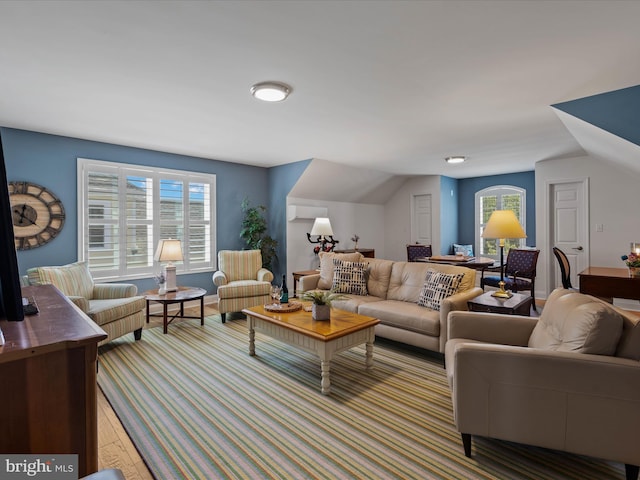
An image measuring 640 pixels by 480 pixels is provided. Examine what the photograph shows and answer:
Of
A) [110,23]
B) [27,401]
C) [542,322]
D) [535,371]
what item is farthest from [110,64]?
[542,322]

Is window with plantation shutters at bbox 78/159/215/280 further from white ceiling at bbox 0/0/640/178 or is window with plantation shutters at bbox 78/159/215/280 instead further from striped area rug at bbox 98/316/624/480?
striped area rug at bbox 98/316/624/480

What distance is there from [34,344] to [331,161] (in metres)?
5.07

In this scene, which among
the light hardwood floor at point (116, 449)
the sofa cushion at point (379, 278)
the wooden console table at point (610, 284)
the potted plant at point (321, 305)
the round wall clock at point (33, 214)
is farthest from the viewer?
the sofa cushion at point (379, 278)

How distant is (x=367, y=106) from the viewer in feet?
10.6

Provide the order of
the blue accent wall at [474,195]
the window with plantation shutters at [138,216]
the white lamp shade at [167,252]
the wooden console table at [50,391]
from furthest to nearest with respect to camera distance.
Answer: the blue accent wall at [474,195]
the window with plantation shutters at [138,216]
the white lamp shade at [167,252]
the wooden console table at [50,391]

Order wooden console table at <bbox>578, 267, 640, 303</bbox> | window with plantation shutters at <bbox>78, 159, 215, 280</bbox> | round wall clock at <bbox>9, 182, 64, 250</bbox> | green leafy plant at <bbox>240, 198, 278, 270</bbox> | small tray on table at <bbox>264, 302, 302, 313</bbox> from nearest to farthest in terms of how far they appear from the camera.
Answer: small tray on table at <bbox>264, 302, 302, 313</bbox> → wooden console table at <bbox>578, 267, 640, 303</bbox> → round wall clock at <bbox>9, 182, 64, 250</bbox> → window with plantation shutters at <bbox>78, 159, 215, 280</bbox> → green leafy plant at <bbox>240, 198, 278, 270</bbox>

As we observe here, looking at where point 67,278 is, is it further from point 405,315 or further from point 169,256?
point 405,315

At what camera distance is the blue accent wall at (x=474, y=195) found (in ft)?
22.7

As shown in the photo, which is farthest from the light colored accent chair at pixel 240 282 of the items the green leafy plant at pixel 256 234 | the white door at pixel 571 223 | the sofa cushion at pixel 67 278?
the white door at pixel 571 223

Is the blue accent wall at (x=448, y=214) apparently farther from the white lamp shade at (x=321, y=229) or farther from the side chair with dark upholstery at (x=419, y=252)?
the white lamp shade at (x=321, y=229)

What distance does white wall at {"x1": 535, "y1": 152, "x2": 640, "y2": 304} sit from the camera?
5047 millimetres

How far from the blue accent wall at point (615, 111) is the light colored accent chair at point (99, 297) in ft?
15.9

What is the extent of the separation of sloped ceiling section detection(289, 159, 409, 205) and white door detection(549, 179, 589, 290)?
3.02 m

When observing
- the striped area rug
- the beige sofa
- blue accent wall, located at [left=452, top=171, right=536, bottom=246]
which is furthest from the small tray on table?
blue accent wall, located at [left=452, top=171, right=536, bottom=246]
